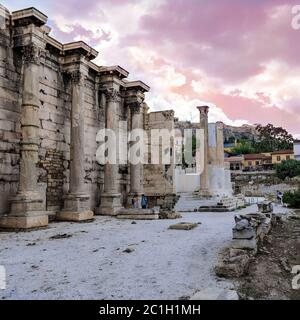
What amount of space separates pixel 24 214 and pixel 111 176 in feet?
17.5

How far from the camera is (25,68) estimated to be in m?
9.45

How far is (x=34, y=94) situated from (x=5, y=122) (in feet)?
3.74

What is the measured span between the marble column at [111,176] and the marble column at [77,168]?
5.24ft

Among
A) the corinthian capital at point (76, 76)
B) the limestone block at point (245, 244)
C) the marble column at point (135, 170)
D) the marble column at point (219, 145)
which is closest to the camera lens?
the limestone block at point (245, 244)

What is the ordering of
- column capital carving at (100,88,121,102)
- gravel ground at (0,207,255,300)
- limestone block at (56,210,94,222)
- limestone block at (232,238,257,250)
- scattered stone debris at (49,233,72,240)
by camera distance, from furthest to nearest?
column capital carving at (100,88,121,102), limestone block at (56,210,94,222), scattered stone debris at (49,233,72,240), limestone block at (232,238,257,250), gravel ground at (0,207,255,300)

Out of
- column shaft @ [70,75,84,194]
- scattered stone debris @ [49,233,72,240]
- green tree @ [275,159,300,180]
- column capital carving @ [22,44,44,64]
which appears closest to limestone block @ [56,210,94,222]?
column shaft @ [70,75,84,194]

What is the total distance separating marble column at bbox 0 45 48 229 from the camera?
858 centimetres

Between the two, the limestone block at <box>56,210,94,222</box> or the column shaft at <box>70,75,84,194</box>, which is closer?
the limestone block at <box>56,210,94,222</box>

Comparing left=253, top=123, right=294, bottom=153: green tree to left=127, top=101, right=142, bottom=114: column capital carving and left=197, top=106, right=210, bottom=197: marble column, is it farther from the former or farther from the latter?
left=127, top=101, right=142, bottom=114: column capital carving

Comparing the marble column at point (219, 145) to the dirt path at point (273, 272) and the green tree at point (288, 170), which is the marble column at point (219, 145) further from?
the green tree at point (288, 170)

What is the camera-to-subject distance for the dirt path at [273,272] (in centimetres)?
393

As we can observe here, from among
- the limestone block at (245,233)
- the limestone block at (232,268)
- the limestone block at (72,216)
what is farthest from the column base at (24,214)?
the limestone block at (232,268)

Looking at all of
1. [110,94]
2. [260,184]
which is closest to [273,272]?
[110,94]
